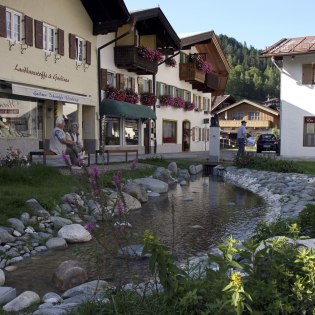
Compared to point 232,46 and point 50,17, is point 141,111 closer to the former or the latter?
point 50,17

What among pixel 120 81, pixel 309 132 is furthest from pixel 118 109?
pixel 309 132

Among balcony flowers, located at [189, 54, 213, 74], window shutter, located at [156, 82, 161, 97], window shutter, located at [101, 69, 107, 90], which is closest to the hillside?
balcony flowers, located at [189, 54, 213, 74]

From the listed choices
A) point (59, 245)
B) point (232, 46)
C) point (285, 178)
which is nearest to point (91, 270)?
point (59, 245)

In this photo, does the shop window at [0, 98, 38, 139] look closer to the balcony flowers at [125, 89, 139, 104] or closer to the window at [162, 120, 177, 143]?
the balcony flowers at [125, 89, 139, 104]

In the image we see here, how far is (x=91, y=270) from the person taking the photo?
6.04 m

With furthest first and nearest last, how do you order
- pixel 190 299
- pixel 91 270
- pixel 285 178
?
pixel 285 178 → pixel 91 270 → pixel 190 299

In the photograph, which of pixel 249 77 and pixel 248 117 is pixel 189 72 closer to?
pixel 248 117

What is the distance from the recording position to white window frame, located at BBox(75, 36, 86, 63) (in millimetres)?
21639

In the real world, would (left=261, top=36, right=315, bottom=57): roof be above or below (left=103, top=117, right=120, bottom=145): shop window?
above

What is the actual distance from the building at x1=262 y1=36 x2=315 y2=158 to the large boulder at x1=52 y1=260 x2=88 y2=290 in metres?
24.1

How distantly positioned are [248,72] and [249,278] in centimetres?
11665

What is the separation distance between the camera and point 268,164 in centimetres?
1861

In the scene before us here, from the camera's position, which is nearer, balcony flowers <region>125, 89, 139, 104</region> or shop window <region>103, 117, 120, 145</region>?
shop window <region>103, 117, 120, 145</region>

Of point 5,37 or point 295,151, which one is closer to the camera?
point 5,37
